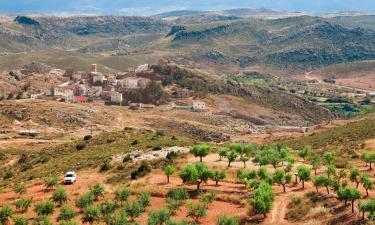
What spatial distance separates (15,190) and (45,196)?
3.46 m

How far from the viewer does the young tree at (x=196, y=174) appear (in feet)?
150

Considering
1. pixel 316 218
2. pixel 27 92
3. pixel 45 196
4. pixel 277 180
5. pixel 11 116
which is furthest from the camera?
pixel 27 92

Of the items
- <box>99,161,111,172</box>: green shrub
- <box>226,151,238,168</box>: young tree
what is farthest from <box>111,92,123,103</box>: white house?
<box>226,151,238,168</box>: young tree

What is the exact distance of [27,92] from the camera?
137m

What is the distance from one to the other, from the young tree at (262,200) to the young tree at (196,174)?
692 cm

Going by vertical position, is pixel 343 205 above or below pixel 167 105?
above

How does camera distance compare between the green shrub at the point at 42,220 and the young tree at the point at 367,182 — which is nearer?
the green shrub at the point at 42,220

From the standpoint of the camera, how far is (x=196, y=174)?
45938mm

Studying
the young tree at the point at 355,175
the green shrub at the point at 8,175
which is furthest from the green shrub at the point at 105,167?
the young tree at the point at 355,175

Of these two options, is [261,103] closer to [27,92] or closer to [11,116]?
[27,92]

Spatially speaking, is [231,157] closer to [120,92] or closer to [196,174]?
[196,174]

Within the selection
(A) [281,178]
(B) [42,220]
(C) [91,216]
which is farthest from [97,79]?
(B) [42,220]

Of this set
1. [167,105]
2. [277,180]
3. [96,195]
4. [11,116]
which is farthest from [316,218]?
[167,105]

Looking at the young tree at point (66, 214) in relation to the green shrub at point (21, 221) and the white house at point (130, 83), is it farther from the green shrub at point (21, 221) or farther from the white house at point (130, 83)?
the white house at point (130, 83)
